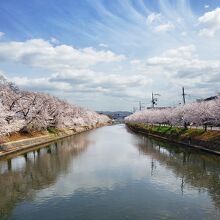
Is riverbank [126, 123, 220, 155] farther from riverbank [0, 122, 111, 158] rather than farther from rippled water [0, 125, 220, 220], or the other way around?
riverbank [0, 122, 111, 158]

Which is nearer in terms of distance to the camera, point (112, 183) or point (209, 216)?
point (209, 216)

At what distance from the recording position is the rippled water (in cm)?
1775

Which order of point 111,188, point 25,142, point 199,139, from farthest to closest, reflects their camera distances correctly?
point 25,142
point 199,139
point 111,188

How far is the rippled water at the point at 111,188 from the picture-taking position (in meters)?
17.8

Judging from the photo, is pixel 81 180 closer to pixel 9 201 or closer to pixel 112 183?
pixel 112 183

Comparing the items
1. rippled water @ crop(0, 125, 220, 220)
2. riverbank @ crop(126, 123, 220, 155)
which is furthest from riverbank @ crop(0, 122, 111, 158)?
riverbank @ crop(126, 123, 220, 155)

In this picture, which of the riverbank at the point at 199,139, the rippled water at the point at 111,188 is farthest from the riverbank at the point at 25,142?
the riverbank at the point at 199,139

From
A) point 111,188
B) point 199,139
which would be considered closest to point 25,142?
point 199,139

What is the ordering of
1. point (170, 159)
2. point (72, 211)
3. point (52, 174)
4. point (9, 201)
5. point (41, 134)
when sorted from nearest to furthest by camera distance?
point (72, 211) < point (9, 201) < point (52, 174) < point (170, 159) < point (41, 134)

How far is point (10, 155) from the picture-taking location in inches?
1615

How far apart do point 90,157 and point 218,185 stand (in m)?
18.8

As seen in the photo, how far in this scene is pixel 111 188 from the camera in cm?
2292

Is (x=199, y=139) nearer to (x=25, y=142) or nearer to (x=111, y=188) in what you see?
(x=111, y=188)

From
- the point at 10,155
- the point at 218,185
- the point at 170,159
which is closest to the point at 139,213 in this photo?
the point at 218,185
